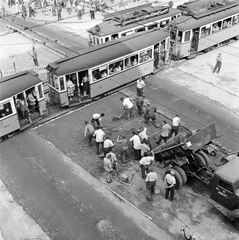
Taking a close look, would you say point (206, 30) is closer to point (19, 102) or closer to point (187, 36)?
point (187, 36)

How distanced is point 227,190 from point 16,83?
455 inches

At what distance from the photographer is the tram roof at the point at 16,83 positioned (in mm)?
16891

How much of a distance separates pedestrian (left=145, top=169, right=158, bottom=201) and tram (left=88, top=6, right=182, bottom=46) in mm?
14830

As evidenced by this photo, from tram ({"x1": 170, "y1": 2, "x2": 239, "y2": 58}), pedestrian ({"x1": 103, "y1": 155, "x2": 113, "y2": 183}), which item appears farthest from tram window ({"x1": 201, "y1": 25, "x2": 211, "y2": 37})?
pedestrian ({"x1": 103, "y1": 155, "x2": 113, "y2": 183})

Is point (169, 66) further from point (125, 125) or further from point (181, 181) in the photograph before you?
point (181, 181)

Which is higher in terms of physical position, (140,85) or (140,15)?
(140,15)

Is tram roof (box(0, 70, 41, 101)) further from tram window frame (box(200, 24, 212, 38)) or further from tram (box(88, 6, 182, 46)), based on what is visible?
tram window frame (box(200, 24, 212, 38))

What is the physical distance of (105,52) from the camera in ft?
68.9

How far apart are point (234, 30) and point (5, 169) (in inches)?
934

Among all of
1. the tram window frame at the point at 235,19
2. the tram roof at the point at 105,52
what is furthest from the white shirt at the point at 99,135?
the tram window frame at the point at 235,19

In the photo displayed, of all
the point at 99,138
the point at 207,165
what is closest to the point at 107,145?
the point at 99,138

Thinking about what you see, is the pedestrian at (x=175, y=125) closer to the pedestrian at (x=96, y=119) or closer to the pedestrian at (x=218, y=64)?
the pedestrian at (x=96, y=119)

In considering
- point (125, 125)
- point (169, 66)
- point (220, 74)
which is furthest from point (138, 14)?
point (125, 125)

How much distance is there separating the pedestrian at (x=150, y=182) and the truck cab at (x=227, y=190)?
2217 mm
